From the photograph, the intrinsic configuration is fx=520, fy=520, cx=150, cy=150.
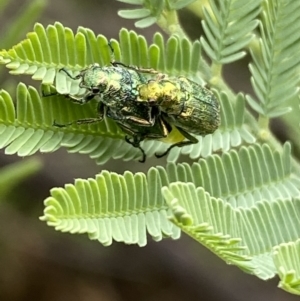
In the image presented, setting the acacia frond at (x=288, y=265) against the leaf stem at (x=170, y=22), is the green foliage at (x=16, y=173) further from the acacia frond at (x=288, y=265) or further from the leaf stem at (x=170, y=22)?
the acacia frond at (x=288, y=265)

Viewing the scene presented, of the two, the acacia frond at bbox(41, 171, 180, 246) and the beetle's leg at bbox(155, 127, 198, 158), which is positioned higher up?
the beetle's leg at bbox(155, 127, 198, 158)

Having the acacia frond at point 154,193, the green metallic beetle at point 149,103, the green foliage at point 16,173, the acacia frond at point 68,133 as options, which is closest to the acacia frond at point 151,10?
the green metallic beetle at point 149,103

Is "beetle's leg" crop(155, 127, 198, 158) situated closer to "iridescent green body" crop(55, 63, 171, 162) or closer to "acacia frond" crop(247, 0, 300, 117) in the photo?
"iridescent green body" crop(55, 63, 171, 162)

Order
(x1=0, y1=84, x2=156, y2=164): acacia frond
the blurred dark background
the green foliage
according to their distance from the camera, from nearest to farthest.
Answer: (x1=0, y1=84, x2=156, y2=164): acacia frond
the green foliage
the blurred dark background

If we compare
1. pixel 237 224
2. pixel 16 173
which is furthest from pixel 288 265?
pixel 16 173

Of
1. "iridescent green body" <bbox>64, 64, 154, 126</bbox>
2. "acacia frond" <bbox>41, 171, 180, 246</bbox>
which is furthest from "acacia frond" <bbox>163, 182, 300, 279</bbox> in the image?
"iridescent green body" <bbox>64, 64, 154, 126</bbox>

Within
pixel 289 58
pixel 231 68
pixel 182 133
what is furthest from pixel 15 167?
pixel 231 68

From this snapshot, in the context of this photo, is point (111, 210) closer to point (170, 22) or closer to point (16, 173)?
point (170, 22)
